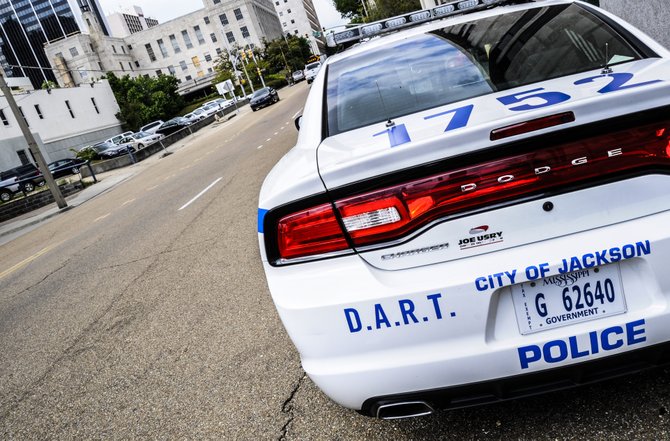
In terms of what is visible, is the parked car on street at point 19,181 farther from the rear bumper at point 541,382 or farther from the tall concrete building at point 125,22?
the tall concrete building at point 125,22

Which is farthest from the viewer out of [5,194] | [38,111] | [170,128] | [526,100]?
[38,111]

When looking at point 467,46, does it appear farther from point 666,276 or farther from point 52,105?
point 52,105

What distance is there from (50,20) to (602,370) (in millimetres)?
168104

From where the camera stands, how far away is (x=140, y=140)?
36.1 metres

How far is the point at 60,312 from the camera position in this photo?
17.7ft

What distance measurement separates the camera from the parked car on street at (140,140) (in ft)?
110

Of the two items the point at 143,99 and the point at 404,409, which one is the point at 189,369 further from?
the point at 143,99

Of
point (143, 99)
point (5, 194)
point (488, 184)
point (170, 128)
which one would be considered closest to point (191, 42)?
point (143, 99)

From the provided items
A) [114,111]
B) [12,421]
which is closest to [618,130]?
[12,421]

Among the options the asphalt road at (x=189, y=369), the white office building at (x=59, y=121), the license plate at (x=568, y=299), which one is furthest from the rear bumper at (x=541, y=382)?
the white office building at (x=59, y=121)

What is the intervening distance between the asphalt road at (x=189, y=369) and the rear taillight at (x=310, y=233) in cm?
99

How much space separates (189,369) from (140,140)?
36223 millimetres

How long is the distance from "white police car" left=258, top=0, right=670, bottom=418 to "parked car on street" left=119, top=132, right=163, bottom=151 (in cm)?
3415

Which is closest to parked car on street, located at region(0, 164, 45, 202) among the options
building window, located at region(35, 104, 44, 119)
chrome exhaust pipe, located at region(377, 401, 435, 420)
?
building window, located at region(35, 104, 44, 119)
